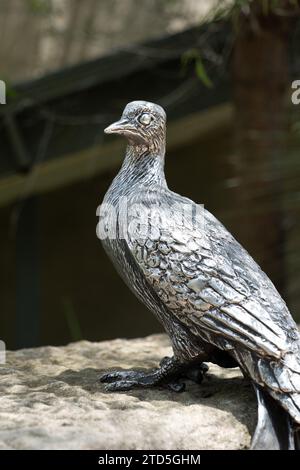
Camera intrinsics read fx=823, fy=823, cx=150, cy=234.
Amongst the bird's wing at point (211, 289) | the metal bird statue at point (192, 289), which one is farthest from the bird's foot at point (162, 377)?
the bird's wing at point (211, 289)

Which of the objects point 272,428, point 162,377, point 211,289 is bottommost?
point 272,428

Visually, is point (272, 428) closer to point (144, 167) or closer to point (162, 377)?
point (162, 377)

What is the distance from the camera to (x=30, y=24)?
575 centimetres

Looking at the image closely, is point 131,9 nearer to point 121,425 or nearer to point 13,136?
point 13,136

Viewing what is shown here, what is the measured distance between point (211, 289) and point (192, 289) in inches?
2.0

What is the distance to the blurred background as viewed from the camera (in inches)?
159

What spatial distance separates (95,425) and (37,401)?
0.30 meters

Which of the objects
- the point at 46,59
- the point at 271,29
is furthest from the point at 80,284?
the point at 271,29

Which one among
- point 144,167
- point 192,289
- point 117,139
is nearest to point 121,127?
point 144,167

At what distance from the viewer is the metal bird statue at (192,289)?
2.15 meters

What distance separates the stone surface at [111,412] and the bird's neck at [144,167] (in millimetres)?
622

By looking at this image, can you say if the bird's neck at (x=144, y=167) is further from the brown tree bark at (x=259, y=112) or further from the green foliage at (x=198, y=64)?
the brown tree bark at (x=259, y=112)

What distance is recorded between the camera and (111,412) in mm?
2174

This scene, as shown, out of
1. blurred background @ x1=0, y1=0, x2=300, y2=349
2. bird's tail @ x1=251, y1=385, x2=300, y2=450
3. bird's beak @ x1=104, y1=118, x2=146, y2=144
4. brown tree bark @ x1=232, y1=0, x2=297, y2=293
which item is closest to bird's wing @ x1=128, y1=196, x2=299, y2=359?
bird's tail @ x1=251, y1=385, x2=300, y2=450
